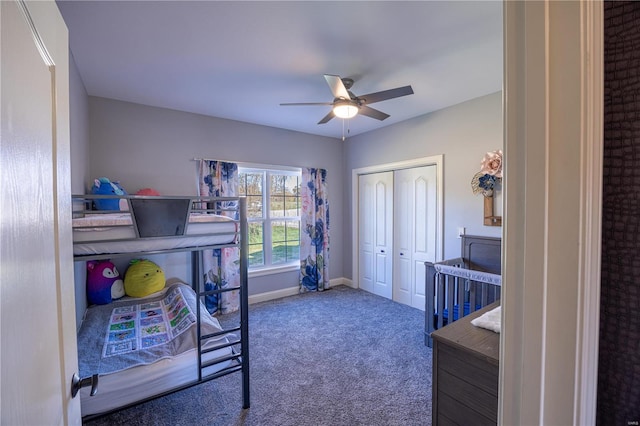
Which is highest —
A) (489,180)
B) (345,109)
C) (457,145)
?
(345,109)

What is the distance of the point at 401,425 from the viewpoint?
176 centimetres

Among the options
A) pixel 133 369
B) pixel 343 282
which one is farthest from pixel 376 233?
pixel 133 369

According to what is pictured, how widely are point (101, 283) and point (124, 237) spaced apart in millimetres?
1597

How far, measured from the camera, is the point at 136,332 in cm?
213

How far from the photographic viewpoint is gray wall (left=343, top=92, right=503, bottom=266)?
2926 mm

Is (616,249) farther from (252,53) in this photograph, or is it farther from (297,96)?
(297,96)

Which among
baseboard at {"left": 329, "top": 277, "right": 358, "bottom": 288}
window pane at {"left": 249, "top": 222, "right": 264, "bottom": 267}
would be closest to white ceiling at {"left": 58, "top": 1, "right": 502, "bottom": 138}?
window pane at {"left": 249, "top": 222, "right": 264, "bottom": 267}

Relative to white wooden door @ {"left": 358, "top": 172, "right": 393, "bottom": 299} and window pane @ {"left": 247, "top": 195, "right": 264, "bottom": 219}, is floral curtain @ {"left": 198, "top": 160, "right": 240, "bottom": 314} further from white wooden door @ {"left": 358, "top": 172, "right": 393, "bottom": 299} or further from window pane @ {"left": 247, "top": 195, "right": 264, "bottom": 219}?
white wooden door @ {"left": 358, "top": 172, "right": 393, "bottom": 299}

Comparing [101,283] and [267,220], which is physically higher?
[267,220]

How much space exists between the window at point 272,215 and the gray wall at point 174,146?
0.66 feet

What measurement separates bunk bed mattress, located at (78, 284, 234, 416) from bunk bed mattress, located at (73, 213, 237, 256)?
0.70m

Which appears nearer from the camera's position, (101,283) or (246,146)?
(101,283)

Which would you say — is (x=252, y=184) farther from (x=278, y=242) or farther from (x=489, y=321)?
(x=489, y=321)

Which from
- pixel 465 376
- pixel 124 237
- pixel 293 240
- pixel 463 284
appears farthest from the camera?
pixel 293 240
